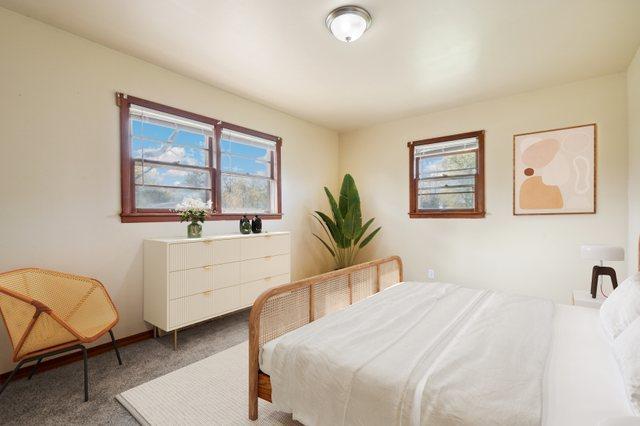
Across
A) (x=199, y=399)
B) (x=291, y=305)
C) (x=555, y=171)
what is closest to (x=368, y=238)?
(x=555, y=171)

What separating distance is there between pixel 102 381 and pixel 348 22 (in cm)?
302

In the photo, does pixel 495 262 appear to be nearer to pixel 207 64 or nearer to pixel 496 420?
pixel 496 420

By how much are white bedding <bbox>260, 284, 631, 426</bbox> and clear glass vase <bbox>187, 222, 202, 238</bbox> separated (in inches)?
64.6

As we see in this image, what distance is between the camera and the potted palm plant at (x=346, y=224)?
4.15m

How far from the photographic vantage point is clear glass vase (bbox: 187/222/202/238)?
Answer: 2.79 metres

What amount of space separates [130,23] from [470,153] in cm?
376

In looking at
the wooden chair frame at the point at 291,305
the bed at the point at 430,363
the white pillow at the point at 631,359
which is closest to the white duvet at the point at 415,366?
the bed at the point at 430,363

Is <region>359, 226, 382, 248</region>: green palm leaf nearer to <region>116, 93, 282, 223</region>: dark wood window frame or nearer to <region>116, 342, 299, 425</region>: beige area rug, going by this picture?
A: <region>116, 93, 282, 223</region>: dark wood window frame

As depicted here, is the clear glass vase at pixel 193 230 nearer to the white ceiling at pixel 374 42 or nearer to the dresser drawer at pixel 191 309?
the dresser drawer at pixel 191 309

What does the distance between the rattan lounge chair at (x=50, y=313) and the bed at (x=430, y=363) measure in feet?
4.09

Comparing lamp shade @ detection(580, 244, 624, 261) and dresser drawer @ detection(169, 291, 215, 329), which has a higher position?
lamp shade @ detection(580, 244, 624, 261)

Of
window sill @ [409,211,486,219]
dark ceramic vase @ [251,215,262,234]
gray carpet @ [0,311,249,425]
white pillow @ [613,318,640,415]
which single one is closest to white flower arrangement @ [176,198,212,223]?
dark ceramic vase @ [251,215,262,234]

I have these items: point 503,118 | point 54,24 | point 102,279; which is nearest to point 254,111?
point 54,24

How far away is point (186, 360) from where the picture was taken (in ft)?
7.72
